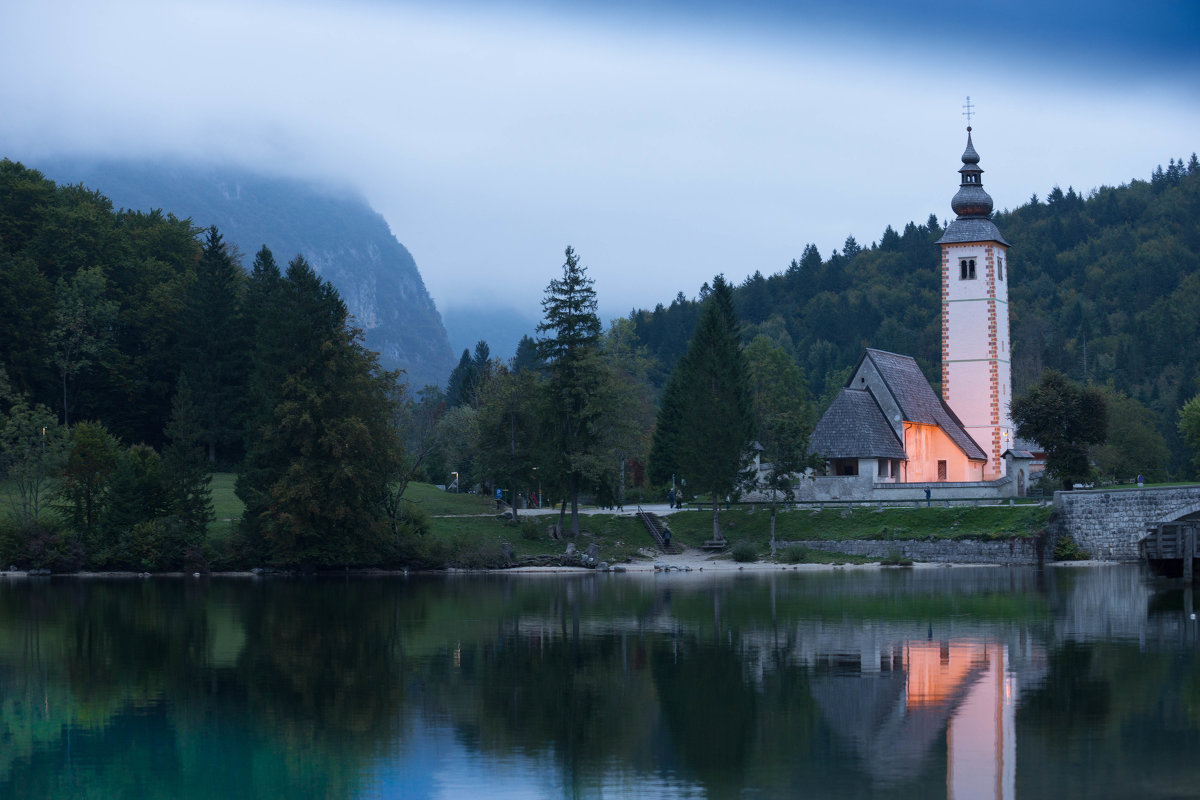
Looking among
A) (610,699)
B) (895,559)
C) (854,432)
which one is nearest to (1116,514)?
(895,559)

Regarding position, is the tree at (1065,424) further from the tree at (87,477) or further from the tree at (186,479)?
the tree at (87,477)

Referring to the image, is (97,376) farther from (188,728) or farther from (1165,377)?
(1165,377)

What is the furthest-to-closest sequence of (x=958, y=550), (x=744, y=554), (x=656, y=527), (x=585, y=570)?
(x=656, y=527) → (x=744, y=554) → (x=958, y=550) → (x=585, y=570)

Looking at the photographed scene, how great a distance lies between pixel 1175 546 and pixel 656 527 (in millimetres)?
23799

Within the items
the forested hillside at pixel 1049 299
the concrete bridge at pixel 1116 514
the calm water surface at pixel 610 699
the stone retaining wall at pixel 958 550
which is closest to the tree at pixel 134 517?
the calm water surface at pixel 610 699

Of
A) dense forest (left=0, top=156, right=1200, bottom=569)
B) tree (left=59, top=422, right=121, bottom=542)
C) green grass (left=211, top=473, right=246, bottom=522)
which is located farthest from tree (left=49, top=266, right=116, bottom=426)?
tree (left=59, top=422, right=121, bottom=542)

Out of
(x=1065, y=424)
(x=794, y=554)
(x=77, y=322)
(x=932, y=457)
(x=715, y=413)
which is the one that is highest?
(x=77, y=322)

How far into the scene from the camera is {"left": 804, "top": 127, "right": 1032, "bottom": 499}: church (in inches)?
2653

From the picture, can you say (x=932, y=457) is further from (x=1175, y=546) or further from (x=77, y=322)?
(x=77, y=322)

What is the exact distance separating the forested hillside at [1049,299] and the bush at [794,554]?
67.6 m

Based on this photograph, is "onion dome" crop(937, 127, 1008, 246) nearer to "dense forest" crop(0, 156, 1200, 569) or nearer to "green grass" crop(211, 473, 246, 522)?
"dense forest" crop(0, 156, 1200, 569)

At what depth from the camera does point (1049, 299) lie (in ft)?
507

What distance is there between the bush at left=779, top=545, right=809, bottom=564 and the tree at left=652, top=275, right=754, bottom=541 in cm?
448

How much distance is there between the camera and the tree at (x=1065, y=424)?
61781mm
